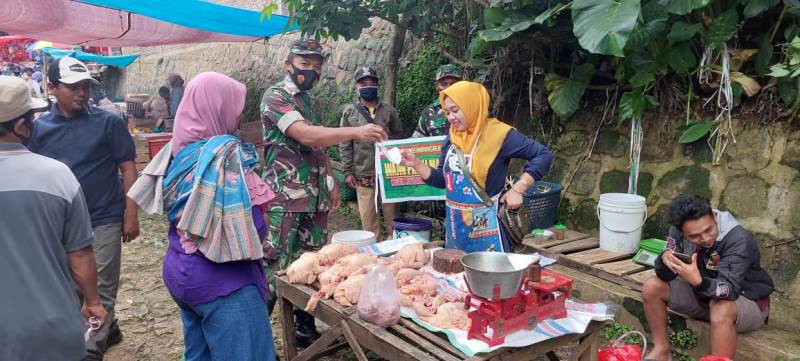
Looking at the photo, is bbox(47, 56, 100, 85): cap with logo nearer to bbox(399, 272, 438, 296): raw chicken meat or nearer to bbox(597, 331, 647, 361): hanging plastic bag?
bbox(399, 272, 438, 296): raw chicken meat

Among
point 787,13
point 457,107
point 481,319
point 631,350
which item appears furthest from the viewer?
point 787,13

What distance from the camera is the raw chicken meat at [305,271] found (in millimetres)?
2980

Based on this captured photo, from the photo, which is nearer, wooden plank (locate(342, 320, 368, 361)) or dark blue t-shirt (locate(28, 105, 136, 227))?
wooden plank (locate(342, 320, 368, 361))

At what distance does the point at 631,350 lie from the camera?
7.73 ft

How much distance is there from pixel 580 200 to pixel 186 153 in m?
4.01

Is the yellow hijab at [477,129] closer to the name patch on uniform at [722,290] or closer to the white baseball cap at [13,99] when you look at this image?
the name patch on uniform at [722,290]

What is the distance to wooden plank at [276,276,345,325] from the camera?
2656mm

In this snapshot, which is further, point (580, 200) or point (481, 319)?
point (580, 200)

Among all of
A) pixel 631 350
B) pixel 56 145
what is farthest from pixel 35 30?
pixel 631 350

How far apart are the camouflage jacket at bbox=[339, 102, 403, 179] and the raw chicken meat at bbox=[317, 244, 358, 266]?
231 centimetres

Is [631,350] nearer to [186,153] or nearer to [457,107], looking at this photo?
[457,107]

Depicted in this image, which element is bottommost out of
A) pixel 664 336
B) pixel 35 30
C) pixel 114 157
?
pixel 664 336

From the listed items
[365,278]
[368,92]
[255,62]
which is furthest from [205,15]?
[365,278]

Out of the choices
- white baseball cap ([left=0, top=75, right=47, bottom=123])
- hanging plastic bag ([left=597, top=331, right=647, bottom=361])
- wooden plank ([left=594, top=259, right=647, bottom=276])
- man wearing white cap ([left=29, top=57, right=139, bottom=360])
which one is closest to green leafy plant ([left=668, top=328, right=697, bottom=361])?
wooden plank ([left=594, top=259, right=647, bottom=276])
